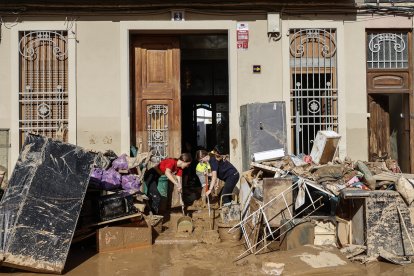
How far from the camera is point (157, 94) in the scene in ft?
32.4

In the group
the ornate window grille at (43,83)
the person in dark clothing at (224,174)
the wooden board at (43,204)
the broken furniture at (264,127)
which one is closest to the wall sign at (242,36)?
the broken furniture at (264,127)

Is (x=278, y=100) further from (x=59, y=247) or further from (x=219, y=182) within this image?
(x=59, y=247)

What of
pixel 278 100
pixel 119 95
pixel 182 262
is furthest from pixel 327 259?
pixel 119 95

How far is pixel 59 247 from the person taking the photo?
20.8 ft

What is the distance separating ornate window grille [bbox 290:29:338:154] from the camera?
Answer: 374 inches

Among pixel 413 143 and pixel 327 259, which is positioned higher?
pixel 413 143

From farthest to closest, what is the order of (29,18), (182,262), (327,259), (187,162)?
(29,18), (187,162), (182,262), (327,259)

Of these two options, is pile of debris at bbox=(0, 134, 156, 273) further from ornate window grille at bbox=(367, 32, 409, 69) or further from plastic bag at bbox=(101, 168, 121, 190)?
ornate window grille at bbox=(367, 32, 409, 69)

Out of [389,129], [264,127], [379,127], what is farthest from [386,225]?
[389,129]

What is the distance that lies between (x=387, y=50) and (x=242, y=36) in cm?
299

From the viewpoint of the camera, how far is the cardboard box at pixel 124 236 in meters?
7.34

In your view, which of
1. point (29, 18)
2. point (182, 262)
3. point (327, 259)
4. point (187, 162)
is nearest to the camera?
point (327, 259)

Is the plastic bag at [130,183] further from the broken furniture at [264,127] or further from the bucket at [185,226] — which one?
the broken furniture at [264,127]

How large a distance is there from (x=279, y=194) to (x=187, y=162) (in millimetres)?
2119
